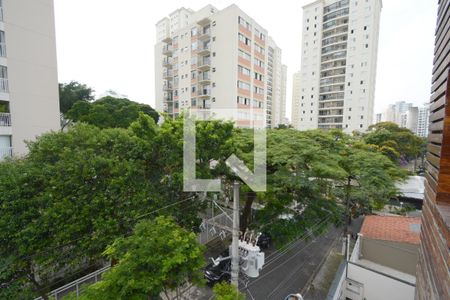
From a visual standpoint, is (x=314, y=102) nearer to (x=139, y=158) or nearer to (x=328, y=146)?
(x=328, y=146)

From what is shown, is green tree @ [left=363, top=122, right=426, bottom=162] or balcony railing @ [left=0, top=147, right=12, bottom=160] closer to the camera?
balcony railing @ [left=0, top=147, right=12, bottom=160]

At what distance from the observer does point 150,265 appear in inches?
166

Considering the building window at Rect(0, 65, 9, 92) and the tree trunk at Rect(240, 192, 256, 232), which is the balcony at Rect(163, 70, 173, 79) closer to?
the building window at Rect(0, 65, 9, 92)

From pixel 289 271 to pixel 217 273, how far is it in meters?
3.54

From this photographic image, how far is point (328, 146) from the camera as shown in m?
10.0

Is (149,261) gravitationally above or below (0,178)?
below

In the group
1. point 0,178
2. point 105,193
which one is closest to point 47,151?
point 0,178

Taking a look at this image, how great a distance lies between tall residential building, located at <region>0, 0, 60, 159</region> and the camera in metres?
10.2

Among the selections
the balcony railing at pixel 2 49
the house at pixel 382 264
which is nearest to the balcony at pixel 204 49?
the balcony railing at pixel 2 49

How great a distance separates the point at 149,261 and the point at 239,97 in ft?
66.7

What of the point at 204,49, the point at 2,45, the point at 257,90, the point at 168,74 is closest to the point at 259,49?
the point at 257,90

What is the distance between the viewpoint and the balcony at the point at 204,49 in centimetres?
2476

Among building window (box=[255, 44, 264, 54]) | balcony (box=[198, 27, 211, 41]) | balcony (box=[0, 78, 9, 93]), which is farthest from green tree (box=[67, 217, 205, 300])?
balcony (box=[198, 27, 211, 41])

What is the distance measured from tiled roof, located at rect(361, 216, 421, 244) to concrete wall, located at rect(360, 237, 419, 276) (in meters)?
0.20
